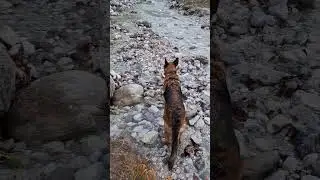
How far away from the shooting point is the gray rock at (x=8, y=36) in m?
4.77

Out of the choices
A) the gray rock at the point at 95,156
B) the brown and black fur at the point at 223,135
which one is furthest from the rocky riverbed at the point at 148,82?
the brown and black fur at the point at 223,135

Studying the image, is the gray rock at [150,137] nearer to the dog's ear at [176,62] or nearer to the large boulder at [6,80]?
the dog's ear at [176,62]

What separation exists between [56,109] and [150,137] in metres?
0.73

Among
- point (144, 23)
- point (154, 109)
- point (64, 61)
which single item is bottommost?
point (154, 109)

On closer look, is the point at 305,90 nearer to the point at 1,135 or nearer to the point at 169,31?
the point at 169,31

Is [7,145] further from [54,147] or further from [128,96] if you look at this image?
[128,96]

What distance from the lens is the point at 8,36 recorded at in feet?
15.8

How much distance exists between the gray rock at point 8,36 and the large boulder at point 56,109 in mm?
626

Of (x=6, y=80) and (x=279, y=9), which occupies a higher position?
(x=279, y=9)

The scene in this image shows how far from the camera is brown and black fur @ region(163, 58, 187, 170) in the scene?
392 cm

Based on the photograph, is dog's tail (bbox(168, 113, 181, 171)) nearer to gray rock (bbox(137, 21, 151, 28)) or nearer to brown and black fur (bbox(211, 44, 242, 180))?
brown and black fur (bbox(211, 44, 242, 180))

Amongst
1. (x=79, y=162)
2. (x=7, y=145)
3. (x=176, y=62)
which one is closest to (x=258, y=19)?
(x=176, y=62)

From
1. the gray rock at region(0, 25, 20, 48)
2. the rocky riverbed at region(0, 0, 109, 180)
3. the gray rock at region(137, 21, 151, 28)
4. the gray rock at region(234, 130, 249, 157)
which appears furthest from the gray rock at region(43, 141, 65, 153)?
the gray rock at region(137, 21, 151, 28)

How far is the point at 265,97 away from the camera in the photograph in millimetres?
4699
